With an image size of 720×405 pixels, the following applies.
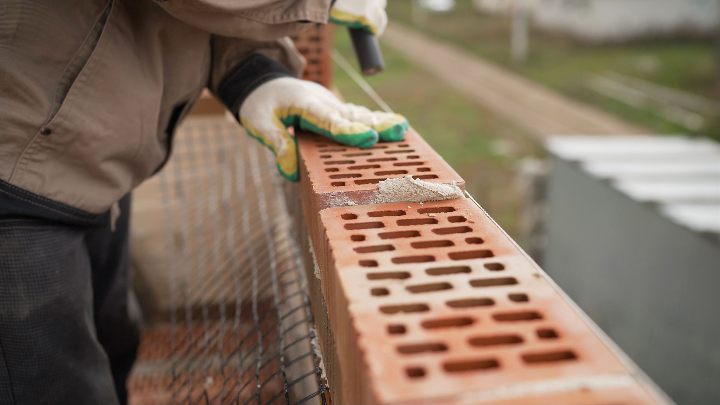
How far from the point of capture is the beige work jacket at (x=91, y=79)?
142 centimetres

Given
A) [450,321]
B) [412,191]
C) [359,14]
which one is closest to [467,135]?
[359,14]

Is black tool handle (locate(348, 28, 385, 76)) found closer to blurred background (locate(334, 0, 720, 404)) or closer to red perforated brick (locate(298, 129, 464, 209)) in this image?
blurred background (locate(334, 0, 720, 404))

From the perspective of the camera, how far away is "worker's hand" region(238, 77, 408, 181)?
1569 millimetres

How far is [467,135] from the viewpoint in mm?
10508

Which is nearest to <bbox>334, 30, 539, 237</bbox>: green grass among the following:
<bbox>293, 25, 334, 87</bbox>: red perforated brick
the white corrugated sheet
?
the white corrugated sheet

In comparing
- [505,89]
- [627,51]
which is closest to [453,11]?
[627,51]

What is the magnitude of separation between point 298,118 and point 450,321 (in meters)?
0.90

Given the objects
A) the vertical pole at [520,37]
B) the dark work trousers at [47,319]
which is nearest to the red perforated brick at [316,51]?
the dark work trousers at [47,319]

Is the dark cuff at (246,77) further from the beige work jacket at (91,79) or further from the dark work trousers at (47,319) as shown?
the dark work trousers at (47,319)

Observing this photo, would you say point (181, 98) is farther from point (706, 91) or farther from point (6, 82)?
point (706, 91)

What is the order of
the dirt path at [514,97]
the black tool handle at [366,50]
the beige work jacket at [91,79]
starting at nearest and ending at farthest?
1. the beige work jacket at [91,79]
2. the black tool handle at [366,50]
3. the dirt path at [514,97]

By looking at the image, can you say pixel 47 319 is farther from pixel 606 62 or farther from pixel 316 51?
pixel 606 62

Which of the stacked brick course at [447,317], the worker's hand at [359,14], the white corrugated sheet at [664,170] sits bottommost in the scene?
the white corrugated sheet at [664,170]

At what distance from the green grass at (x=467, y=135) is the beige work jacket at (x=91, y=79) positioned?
582 centimetres
